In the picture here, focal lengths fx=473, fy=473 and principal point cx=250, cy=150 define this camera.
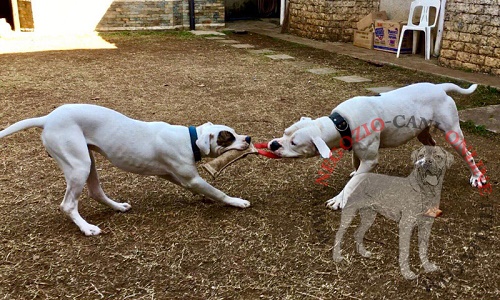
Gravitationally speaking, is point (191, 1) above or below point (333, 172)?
above

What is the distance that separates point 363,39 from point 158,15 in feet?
22.3

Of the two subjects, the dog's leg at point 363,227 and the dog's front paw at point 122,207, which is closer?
the dog's leg at point 363,227

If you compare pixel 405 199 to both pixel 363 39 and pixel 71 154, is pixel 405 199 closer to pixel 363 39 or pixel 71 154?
pixel 71 154

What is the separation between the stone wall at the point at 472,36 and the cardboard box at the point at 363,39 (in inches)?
86.3

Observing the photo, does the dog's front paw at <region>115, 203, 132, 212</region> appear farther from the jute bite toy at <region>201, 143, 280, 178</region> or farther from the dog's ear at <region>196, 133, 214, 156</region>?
the dog's ear at <region>196, 133, 214, 156</region>

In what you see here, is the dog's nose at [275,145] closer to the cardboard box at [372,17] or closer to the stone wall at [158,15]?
the cardboard box at [372,17]

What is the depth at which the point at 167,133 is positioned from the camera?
10.2 ft

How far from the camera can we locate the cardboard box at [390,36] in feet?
32.5

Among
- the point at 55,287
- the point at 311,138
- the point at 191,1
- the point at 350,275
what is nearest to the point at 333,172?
the point at 311,138

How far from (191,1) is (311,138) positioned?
12585 millimetres

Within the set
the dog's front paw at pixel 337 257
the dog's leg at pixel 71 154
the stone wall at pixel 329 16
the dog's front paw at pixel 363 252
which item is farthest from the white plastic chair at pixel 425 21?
the dog's leg at pixel 71 154

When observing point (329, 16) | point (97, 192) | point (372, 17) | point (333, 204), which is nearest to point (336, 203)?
point (333, 204)

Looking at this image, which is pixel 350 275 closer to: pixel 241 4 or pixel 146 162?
pixel 146 162

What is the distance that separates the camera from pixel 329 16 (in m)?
12.0
